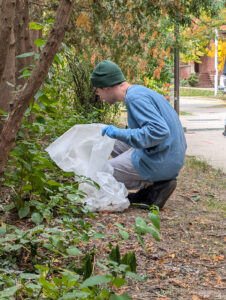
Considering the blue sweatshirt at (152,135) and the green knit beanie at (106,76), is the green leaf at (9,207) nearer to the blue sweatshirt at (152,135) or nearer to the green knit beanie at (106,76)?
the blue sweatshirt at (152,135)

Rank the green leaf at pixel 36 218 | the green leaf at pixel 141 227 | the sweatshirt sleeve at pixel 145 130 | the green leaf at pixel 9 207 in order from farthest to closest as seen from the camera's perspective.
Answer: the sweatshirt sleeve at pixel 145 130
the green leaf at pixel 9 207
the green leaf at pixel 36 218
the green leaf at pixel 141 227

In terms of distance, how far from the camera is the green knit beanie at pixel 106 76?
5.03 metres

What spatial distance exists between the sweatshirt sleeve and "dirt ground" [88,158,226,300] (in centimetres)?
65

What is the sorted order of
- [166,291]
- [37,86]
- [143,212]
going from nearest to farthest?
1. [37,86]
2. [166,291]
3. [143,212]

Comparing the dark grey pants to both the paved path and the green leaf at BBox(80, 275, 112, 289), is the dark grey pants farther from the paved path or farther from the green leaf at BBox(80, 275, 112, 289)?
the green leaf at BBox(80, 275, 112, 289)

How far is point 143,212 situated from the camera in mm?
5152

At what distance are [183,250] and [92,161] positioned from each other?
1.41m

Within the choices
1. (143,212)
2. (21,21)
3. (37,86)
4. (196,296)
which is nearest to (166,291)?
(196,296)

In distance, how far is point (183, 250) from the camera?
4.08 m

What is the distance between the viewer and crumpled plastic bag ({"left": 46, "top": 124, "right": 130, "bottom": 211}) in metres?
4.97

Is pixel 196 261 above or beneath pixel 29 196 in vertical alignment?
beneath

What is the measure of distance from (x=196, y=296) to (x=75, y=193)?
1210 mm

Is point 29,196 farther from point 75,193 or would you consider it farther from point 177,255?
point 177,255

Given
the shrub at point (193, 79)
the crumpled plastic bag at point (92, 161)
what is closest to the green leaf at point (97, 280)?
the crumpled plastic bag at point (92, 161)
